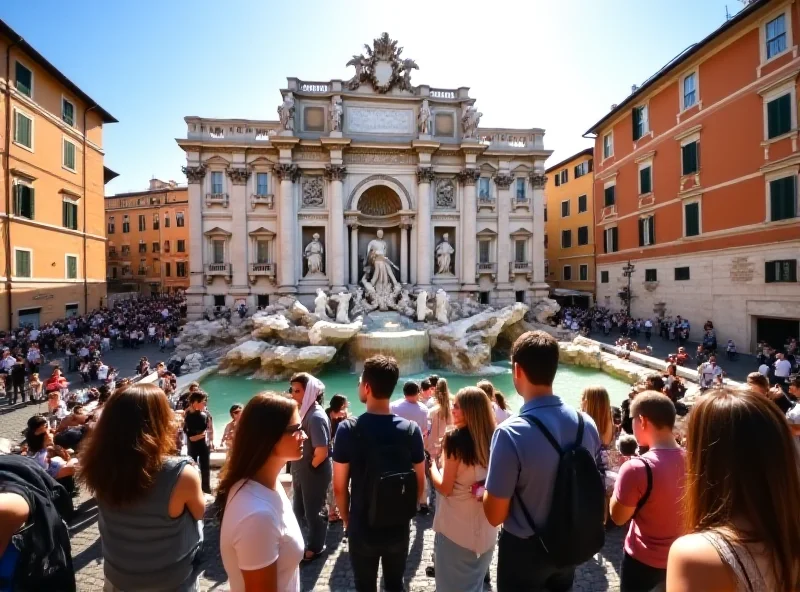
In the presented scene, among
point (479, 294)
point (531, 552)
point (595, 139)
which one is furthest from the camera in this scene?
point (595, 139)

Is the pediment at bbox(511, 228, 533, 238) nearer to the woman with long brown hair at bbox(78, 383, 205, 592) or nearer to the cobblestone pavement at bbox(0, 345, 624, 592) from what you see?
the cobblestone pavement at bbox(0, 345, 624, 592)

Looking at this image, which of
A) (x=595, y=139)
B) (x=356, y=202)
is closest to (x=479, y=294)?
(x=356, y=202)

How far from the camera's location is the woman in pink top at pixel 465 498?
260cm

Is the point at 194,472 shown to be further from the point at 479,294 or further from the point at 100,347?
the point at 479,294

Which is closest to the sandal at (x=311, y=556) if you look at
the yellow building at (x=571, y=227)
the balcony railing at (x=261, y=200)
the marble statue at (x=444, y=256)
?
the marble statue at (x=444, y=256)

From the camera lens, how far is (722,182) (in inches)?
658

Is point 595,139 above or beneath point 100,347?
above

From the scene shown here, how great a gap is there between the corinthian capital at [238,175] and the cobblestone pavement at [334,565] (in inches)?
775

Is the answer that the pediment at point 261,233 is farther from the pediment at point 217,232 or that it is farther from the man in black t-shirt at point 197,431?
the man in black t-shirt at point 197,431

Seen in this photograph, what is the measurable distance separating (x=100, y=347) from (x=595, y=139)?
28.6m

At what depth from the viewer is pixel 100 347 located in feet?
52.2

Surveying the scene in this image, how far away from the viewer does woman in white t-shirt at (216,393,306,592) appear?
1593 mm

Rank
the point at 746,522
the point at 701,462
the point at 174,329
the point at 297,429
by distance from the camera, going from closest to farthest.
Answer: the point at 746,522 → the point at 701,462 → the point at 297,429 → the point at 174,329

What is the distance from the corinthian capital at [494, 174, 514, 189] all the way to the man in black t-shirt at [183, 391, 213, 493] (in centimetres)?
2165
